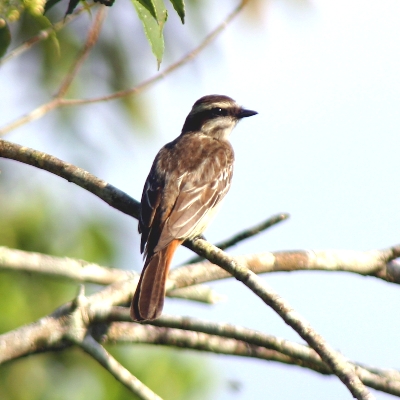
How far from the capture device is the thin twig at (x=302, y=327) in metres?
3.18

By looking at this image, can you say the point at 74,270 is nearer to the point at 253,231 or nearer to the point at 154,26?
the point at 253,231

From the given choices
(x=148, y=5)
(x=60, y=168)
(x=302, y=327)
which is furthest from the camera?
(x=60, y=168)

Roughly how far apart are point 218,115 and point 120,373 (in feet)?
12.0

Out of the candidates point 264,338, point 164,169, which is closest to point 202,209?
point 164,169

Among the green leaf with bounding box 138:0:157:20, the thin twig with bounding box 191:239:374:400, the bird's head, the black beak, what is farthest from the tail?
the black beak

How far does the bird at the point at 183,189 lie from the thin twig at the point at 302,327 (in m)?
0.66

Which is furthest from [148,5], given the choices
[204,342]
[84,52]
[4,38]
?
[84,52]

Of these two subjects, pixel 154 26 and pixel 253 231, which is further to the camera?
pixel 253 231

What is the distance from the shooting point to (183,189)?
5.74 metres

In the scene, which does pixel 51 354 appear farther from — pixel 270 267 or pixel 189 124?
pixel 189 124

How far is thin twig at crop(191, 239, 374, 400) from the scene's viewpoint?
3.18 metres

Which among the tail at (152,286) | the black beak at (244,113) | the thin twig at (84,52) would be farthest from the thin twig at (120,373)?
the black beak at (244,113)

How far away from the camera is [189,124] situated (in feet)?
23.6

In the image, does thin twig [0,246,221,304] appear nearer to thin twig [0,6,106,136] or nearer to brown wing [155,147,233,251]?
brown wing [155,147,233,251]
